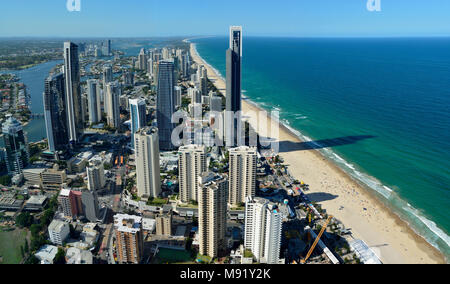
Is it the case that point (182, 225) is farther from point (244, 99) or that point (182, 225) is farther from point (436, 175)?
point (244, 99)

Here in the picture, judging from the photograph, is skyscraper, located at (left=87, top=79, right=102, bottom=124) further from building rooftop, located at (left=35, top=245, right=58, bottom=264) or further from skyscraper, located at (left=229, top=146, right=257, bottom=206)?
skyscraper, located at (left=229, top=146, right=257, bottom=206)

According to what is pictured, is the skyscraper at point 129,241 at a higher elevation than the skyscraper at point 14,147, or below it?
below

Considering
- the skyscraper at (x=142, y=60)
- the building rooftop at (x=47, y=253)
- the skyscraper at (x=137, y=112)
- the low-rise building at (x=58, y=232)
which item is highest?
the skyscraper at (x=142, y=60)

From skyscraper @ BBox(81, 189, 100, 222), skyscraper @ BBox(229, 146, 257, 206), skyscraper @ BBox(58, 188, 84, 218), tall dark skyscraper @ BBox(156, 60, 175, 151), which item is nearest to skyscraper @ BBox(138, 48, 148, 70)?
tall dark skyscraper @ BBox(156, 60, 175, 151)

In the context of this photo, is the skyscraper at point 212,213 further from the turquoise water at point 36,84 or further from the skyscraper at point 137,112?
the turquoise water at point 36,84

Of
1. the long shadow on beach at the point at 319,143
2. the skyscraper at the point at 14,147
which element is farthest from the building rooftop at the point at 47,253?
the long shadow on beach at the point at 319,143

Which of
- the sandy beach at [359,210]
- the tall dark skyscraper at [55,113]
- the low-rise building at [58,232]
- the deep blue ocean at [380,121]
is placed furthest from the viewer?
the tall dark skyscraper at [55,113]

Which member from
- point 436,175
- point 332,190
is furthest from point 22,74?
point 436,175
